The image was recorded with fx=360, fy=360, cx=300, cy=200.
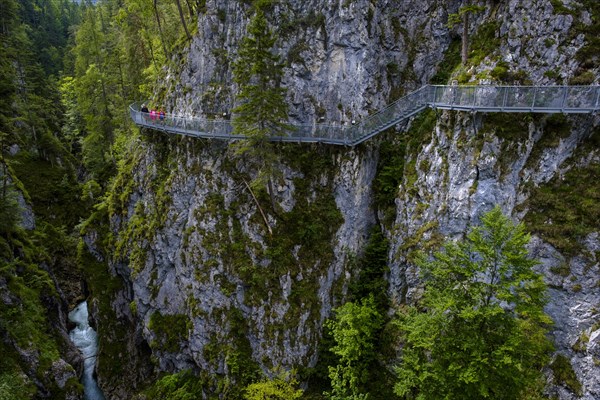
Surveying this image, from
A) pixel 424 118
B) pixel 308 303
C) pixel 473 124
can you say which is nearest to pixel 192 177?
pixel 308 303

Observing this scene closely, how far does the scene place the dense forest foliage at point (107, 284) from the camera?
38.0ft

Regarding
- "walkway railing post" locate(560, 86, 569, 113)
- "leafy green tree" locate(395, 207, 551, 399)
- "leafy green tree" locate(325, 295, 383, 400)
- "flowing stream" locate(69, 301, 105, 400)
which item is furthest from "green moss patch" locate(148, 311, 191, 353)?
"walkway railing post" locate(560, 86, 569, 113)

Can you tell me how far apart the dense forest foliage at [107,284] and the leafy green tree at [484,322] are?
47 millimetres

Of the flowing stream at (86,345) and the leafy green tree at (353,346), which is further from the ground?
the leafy green tree at (353,346)

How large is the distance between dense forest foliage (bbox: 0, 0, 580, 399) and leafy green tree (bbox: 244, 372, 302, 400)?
71 mm

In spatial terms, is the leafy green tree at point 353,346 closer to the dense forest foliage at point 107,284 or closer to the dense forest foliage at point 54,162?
the dense forest foliage at point 107,284

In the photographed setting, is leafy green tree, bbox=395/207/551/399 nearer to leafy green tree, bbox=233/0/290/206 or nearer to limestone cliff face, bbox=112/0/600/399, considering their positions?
limestone cliff face, bbox=112/0/600/399

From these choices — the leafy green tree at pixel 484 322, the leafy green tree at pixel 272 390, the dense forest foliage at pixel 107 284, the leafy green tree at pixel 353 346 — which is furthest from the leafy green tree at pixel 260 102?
the leafy green tree at pixel 272 390

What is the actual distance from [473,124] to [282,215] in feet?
35.8

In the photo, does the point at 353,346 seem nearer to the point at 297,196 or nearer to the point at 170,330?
the point at 297,196

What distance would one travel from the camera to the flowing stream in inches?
979

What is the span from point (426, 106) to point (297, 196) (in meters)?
8.52

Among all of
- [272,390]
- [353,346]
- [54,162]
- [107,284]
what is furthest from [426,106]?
[54,162]

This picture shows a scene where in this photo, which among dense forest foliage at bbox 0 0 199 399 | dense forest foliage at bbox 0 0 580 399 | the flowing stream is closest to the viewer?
dense forest foliage at bbox 0 0 580 399
